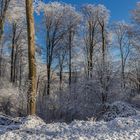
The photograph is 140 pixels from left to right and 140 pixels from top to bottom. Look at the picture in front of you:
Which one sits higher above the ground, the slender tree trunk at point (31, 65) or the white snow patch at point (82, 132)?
the slender tree trunk at point (31, 65)

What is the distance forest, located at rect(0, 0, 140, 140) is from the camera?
2669 cm

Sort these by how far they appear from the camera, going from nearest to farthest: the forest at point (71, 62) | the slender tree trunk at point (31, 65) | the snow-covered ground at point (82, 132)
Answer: the snow-covered ground at point (82, 132) < the slender tree trunk at point (31, 65) < the forest at point (71, 62)

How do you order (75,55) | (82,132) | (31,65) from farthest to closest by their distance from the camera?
1. (75,55)
2. (31,65)
3. (82,132)

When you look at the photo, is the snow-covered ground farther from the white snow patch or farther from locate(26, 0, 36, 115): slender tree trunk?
locate(26, 0, 36, 115): slender tree trunk

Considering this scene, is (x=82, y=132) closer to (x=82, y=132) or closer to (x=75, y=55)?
(x=82, y=132)

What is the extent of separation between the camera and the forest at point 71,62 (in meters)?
26.7

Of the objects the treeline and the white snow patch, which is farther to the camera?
the treeline

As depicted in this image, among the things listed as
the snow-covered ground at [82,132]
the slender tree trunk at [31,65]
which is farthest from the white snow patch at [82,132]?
the slender tree trunk at [31,65]

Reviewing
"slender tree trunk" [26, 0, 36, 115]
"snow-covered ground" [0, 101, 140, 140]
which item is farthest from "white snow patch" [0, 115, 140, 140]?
"slender tree trunk" [26, 0, 36, 115]

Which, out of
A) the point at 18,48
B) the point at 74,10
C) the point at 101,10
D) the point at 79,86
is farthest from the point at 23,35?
the point at 79,86

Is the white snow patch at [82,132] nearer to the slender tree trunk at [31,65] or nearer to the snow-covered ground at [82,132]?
the snow-covered ground at [82,132]

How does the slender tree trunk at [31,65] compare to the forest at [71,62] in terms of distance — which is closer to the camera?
the slender tree trunk at [31,65]

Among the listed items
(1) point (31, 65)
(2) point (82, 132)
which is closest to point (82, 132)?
(2) point (82, 132)

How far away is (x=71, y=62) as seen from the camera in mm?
49500
